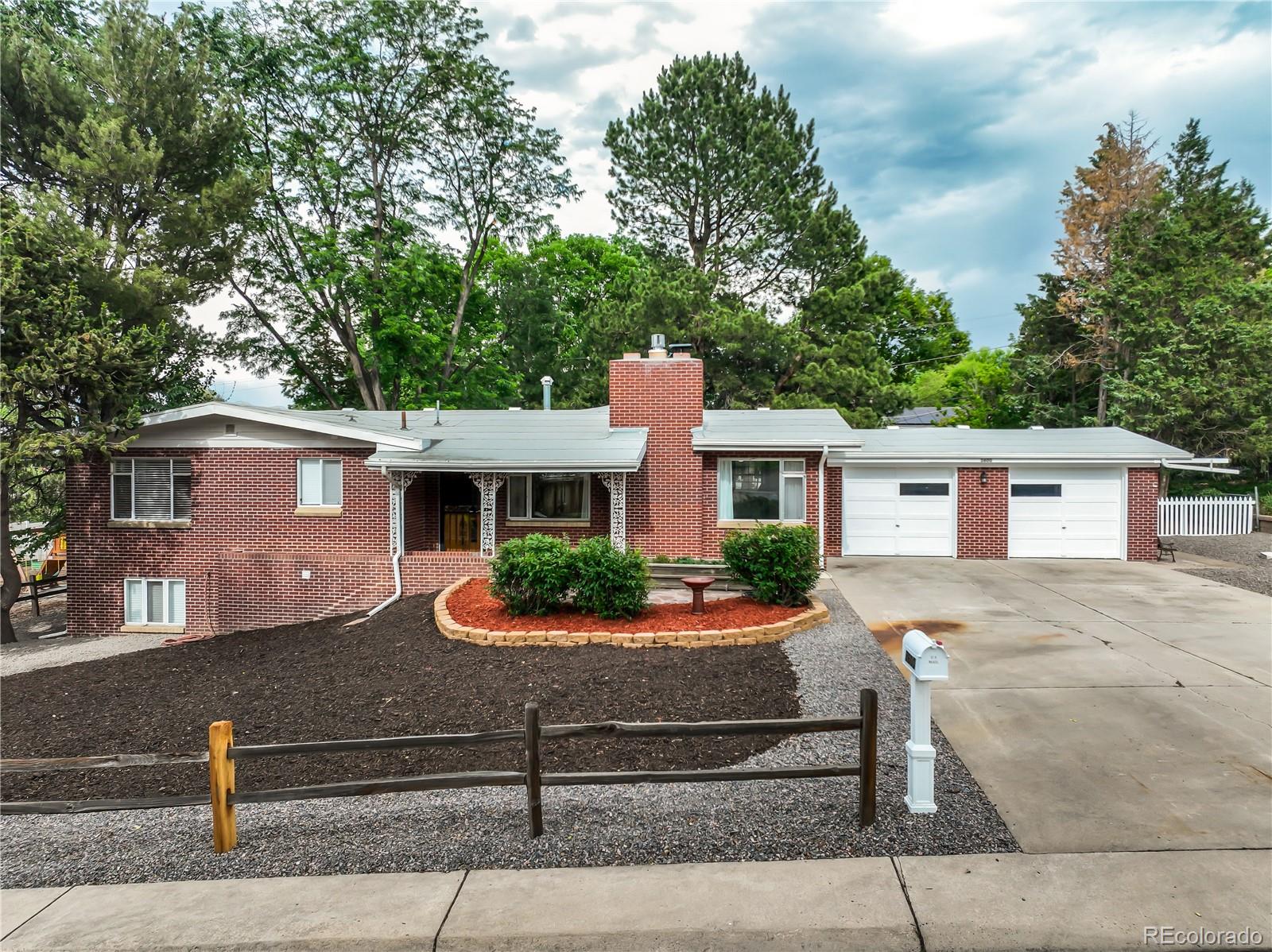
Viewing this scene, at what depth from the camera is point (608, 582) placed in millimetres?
9086

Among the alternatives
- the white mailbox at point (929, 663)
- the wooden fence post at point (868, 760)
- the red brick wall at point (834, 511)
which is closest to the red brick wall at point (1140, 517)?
the red brick wall at point (834, 511)

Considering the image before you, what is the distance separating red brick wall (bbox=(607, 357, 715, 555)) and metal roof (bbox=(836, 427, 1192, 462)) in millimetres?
3711

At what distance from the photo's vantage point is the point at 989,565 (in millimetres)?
14234

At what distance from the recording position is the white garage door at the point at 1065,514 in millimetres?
15227

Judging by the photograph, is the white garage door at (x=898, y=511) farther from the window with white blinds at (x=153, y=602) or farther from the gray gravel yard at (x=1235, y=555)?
the window with white blinds at (x=153, y=602)

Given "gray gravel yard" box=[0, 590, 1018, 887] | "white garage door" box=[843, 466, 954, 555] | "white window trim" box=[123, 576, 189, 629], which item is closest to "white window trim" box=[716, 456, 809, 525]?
"white garage door" box=[843, 466, 954, 555]

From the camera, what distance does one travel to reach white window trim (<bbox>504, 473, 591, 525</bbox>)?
1425 cm

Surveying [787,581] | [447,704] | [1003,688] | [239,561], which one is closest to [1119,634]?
[1003,688]

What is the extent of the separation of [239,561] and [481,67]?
71.7ft


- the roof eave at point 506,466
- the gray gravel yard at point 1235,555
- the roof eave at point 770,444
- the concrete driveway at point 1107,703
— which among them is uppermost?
the roof eave at point 770,444

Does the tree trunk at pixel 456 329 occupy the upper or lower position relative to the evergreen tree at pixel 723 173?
lower

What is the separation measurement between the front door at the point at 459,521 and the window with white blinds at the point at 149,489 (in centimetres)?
524

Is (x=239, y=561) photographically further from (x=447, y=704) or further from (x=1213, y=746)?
(x=1213, y=746)

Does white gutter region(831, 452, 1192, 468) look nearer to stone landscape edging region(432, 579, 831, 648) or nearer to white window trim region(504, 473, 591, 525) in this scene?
white window trim region(504, 473, 591, 525)
